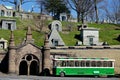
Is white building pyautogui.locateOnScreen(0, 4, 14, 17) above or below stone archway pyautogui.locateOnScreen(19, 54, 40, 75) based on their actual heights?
above

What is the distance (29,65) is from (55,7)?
5543cm

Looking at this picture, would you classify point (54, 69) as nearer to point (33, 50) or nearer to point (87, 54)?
point (33, 50)

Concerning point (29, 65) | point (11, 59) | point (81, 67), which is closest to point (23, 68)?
point (29, 65)

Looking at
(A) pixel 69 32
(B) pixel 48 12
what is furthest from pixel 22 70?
(B) pixel 48 12

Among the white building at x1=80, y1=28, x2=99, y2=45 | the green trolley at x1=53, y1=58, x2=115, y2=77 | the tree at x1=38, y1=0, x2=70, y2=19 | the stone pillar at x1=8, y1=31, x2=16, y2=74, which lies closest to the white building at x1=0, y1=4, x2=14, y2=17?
the tree at x1=38, y1=0, x2=70, y2=19

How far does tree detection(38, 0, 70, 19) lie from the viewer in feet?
382

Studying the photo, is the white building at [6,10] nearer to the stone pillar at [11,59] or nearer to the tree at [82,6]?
the tree at [82,6]

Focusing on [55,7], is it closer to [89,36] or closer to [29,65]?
[89,36]

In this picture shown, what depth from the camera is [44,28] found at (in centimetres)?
9656

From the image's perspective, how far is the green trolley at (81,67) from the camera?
59.7 m

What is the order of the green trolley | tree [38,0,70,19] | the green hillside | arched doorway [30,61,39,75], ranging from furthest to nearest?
tree [38,0,70,19] < the green hillside < arched doorway [30,61,39,75] < the green trolley

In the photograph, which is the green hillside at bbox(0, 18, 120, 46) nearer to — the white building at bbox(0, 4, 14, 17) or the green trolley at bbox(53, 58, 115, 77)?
the white building at bbox(0, 4, 14, 17)

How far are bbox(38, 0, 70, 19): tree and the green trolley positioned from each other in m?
56.2

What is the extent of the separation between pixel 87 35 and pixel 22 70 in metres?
24.3
